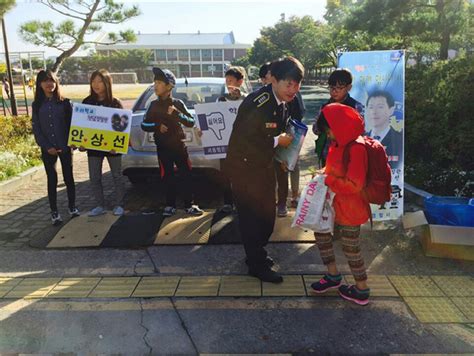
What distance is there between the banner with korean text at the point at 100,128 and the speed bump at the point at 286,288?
234 cm

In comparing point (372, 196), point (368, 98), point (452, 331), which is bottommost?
point (452, 331)

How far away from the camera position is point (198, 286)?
11.4 feet

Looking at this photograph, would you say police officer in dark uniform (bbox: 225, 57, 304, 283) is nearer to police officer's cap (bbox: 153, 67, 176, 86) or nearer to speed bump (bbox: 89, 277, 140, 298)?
speed bump (bbox: 89, 277, 140, 298)

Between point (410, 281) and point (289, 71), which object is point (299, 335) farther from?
point (289, 71)

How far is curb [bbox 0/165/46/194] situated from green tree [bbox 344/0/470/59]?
27.2 ft

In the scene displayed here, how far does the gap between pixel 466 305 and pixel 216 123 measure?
9.76ft

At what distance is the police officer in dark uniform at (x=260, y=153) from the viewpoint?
124 inches

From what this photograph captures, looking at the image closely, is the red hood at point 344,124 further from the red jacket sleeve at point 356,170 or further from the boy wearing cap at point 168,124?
the boy wearing cap at point 168,124

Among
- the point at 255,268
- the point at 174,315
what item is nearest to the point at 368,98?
the point at 255,268

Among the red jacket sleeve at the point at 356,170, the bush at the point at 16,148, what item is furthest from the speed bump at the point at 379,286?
the bush at the point at 16,148

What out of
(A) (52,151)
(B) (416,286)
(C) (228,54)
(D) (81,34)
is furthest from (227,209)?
(C) (228,54)

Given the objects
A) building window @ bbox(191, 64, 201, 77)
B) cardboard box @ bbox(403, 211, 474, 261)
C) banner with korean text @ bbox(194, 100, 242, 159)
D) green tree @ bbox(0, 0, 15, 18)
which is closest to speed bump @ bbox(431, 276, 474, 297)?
cardboard box @ bbox(403, 211, 474, 261)

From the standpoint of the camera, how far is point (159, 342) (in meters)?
2.80

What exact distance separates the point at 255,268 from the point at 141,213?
210cm
